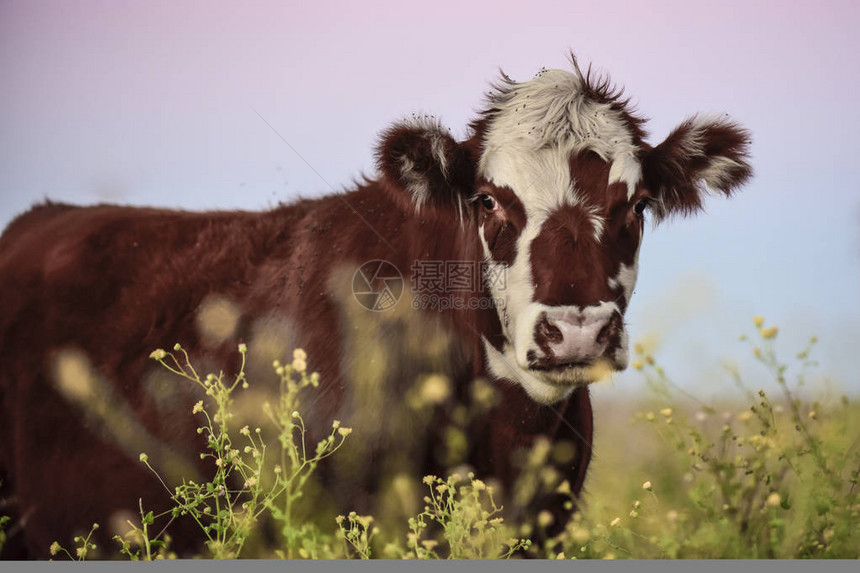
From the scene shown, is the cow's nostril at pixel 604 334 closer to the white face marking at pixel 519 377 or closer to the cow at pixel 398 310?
the cow at pixel 398 310

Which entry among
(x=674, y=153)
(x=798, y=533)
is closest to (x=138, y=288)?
(x=674, y=153)

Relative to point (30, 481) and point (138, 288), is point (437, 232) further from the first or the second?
point (30, 481)

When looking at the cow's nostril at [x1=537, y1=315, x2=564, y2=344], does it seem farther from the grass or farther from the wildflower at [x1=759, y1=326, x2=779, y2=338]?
the wildflower at [x1=759, y1=326, x2=779, y2=338]

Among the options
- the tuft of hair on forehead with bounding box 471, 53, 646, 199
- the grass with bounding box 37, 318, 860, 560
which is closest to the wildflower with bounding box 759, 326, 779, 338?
the grass with bounding box 37, 318, 860, 560

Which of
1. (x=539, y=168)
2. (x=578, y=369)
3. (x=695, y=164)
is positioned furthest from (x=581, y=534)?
(x=695, y=164)

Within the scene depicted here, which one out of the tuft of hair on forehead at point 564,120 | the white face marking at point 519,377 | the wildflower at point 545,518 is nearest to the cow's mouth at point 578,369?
the white face marking at point 519,377

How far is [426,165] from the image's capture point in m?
4.12

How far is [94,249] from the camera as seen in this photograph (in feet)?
15.8

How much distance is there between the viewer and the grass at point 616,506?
11.4 feet

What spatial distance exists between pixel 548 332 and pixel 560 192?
0.62 meters

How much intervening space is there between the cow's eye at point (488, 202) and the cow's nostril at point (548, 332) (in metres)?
0.62

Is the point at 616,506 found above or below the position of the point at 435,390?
below

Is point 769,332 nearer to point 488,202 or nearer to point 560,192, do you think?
point 560,192

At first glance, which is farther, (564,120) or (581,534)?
(564,120)
